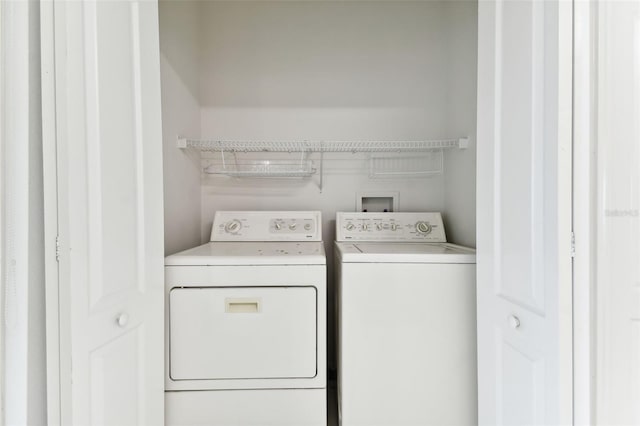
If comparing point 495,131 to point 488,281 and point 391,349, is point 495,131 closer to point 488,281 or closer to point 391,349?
point 488,281

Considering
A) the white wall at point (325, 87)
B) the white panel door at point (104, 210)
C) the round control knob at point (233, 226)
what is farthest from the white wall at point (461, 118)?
the white panel door at point (104, 210)

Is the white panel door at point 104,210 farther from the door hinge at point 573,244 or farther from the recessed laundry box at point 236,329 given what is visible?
the door hinge at point 573,244

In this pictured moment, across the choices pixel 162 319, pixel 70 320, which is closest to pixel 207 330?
pixel 162 319

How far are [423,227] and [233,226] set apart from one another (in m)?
1.23

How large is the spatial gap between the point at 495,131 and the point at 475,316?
77 cm

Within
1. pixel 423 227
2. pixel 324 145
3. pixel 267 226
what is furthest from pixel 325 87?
pixel 423 227

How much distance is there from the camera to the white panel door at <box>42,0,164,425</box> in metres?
0.75

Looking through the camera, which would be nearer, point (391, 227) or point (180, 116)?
point (180, 116)

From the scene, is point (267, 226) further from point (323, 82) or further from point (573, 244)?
point (573, 244)

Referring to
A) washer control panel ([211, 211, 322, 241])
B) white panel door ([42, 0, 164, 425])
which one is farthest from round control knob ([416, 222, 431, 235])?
white panel door ([42, 0, 164, 425])

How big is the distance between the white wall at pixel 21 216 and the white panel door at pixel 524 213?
1368mm

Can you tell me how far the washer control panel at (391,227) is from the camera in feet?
5.93

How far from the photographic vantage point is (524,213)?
0.88 meters

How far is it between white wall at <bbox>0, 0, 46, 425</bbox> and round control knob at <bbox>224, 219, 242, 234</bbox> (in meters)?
1.09
